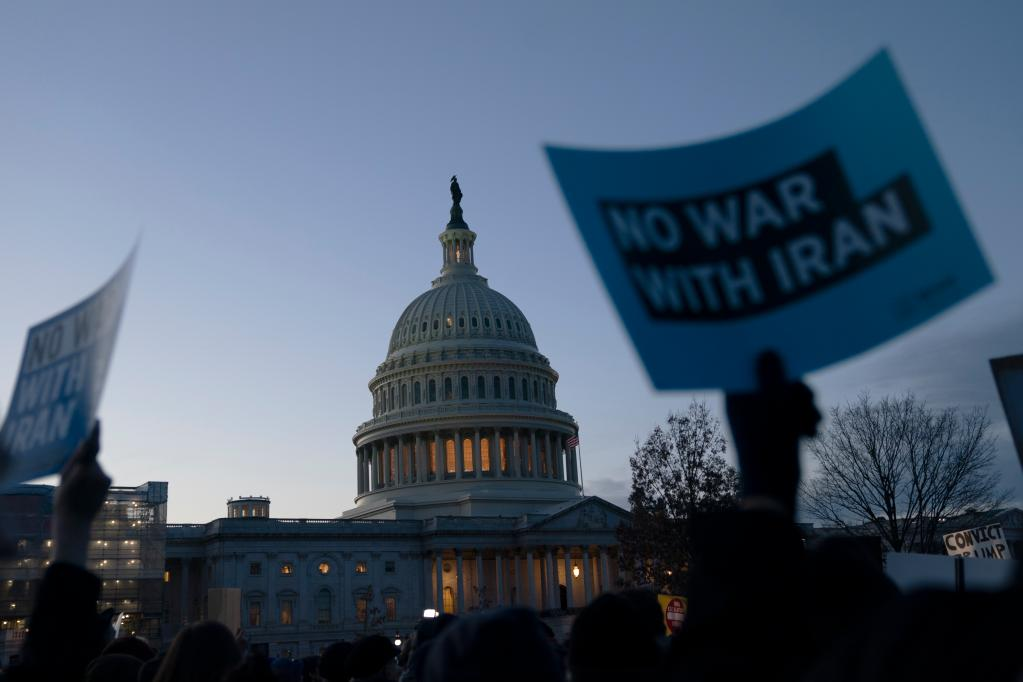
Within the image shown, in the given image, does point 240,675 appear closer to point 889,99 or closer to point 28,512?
point 889,99

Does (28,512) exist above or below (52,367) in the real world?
above

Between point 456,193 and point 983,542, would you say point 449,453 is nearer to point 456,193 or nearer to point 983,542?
point 456,193

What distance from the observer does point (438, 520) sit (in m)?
90.9

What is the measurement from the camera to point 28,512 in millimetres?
62125

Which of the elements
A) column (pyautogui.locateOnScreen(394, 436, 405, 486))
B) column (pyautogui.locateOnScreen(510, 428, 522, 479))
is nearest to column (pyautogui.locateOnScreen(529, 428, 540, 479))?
column (pyautogui.locateOnScreen(510, 428, 522, 479))

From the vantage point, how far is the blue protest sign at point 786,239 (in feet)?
13.4

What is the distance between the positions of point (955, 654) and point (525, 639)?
2055mm

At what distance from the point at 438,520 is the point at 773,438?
8910 cm

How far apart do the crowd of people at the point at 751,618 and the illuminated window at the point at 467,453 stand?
100288mm

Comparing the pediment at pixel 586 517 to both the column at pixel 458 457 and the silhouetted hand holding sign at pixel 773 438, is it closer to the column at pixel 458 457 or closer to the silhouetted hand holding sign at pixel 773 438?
the column at pixel 458 457

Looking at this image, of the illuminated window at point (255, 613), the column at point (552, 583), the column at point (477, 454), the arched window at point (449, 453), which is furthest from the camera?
the arched window at point (449, 453)

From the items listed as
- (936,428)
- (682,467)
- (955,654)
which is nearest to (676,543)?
(682,467)

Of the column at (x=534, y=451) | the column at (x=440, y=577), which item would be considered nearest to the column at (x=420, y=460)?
the column at (x=534, y=451)

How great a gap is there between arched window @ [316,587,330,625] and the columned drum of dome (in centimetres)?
1300
